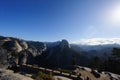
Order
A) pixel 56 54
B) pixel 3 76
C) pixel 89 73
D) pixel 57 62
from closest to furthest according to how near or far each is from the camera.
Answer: pixel 3 76
pixel 89 73
pixel 57 62
pixel 56 54

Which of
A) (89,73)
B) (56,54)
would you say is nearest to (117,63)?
(89,73)

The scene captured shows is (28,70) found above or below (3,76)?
below

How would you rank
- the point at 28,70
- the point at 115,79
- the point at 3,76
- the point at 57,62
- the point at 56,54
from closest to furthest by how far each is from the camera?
the point at 3,76, the point at 28,70, the point at 115,79, the point at 57,62, the point at 56,54

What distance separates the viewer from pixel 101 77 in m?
32.2

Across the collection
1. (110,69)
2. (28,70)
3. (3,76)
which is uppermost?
(3,76)

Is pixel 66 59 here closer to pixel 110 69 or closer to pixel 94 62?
pixel 94 62

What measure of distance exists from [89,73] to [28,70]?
11389mm

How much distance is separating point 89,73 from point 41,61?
2855 inches

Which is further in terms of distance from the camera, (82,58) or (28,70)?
(82,58)

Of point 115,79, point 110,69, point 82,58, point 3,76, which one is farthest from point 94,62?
point 3,76

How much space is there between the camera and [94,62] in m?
69.5

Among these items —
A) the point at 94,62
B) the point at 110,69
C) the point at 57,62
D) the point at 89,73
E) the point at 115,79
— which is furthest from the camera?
the point at 57,62

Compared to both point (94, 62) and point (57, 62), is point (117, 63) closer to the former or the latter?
point (94, 62)

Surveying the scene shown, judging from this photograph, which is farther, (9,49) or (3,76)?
(9,49)
